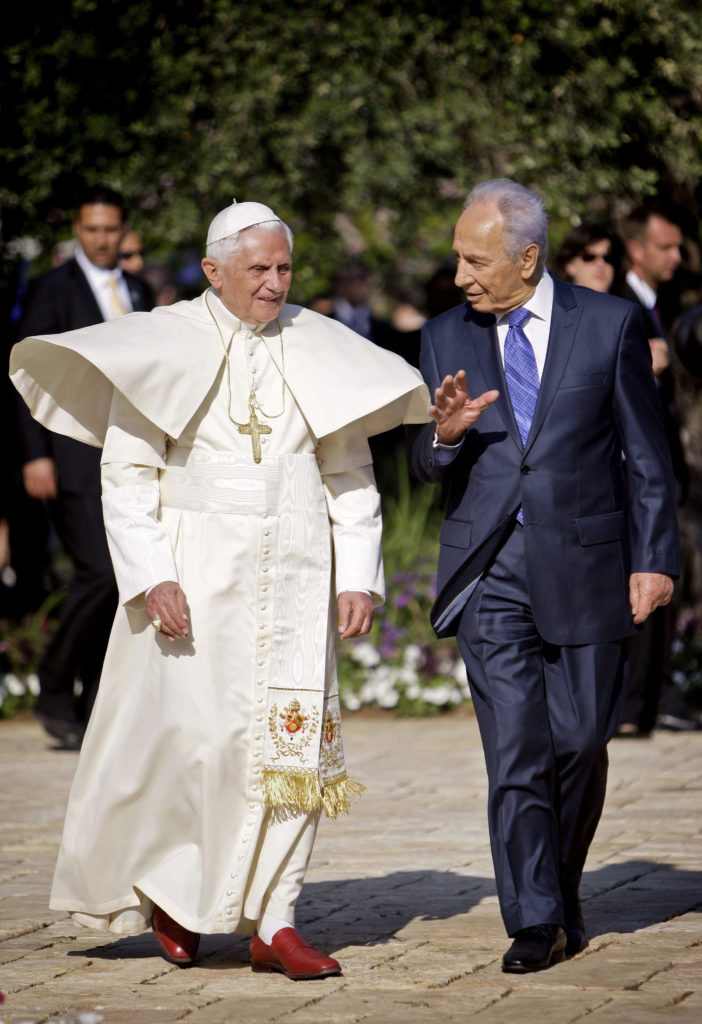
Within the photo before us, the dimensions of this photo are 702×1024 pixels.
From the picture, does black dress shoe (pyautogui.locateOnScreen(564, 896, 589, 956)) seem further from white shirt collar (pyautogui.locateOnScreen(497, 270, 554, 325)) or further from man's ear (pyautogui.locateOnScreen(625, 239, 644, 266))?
man's ear (pyautogui.locateOnScreen(625, 239, 644, 266))

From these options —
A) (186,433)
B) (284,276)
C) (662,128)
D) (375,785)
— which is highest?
(662,128)

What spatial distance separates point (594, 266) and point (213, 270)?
3.39 meters

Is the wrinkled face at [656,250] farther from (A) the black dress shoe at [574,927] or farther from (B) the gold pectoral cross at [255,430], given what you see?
(A) the black dress shoe at [574,927]

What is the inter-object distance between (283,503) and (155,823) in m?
0.95

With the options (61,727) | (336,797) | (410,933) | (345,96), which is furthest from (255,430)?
(345,96)

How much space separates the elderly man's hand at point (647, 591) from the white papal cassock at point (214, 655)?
0.73 m

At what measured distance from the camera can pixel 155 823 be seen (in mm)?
4938

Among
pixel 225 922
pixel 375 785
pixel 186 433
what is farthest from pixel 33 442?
pixel 225 922

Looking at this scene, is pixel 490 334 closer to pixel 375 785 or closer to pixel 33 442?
pixel 375 785

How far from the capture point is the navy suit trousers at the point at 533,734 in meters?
4.88

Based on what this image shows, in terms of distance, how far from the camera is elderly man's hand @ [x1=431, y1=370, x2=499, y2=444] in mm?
4777

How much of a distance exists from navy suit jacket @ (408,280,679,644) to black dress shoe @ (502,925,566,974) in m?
0.79

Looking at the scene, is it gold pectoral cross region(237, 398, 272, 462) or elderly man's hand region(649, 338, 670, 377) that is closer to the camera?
gold pectoral cross region(237, 398, 272, 462)

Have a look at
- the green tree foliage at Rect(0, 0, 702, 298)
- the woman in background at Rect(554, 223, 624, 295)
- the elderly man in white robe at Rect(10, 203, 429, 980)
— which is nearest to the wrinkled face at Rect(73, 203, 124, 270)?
the green tree foliage at Rect(0, 0, 702, 298)
